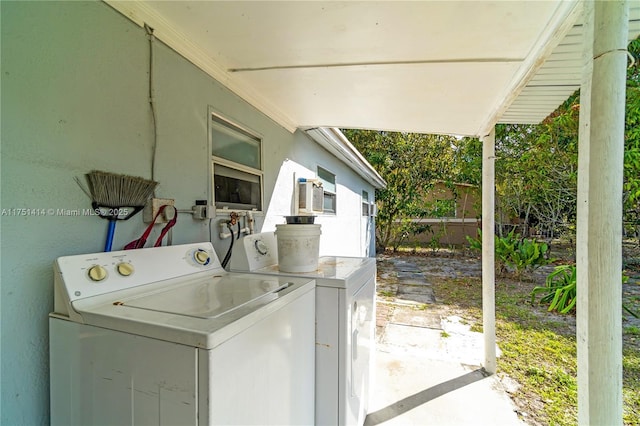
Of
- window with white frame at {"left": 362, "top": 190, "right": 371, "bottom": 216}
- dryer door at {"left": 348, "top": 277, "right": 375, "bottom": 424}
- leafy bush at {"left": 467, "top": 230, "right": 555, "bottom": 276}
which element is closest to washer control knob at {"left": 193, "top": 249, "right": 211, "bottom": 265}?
dryer door at {"left": 348, "top": 277, "right": 375, "bottom": 424}

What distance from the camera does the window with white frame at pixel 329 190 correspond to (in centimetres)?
491

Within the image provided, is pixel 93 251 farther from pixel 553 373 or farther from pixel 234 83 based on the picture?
pixel 553 373

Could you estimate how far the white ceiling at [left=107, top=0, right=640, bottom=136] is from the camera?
4.48 feet

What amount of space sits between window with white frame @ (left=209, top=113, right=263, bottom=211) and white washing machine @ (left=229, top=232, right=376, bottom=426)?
591 millimetres

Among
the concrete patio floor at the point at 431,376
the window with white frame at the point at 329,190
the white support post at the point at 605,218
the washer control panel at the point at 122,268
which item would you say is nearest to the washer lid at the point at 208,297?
the washer control panel at the point at 122,268

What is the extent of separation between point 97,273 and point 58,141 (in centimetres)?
56

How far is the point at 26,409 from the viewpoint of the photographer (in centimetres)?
106

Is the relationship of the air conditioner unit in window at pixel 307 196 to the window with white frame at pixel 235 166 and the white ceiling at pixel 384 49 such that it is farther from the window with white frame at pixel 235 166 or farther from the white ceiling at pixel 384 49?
the white ceiling at pixel 384 49

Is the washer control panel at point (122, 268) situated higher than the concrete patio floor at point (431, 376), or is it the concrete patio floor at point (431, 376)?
the washer control panel at point (122, 268)

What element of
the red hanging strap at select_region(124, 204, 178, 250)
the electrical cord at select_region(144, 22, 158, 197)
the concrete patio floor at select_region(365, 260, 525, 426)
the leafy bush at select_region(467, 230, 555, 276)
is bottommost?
the concrete patio floor at select_region(365, 260, 525, 426)

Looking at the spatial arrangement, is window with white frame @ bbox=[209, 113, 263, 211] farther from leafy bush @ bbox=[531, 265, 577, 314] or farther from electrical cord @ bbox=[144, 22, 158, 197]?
leafy bush @ bbox=[531, 265, 577, 314]

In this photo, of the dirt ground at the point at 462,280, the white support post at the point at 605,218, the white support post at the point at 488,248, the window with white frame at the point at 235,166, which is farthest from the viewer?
the dirt ground at the point at 462,280

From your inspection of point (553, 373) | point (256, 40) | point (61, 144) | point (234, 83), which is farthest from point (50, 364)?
point (553, 373)

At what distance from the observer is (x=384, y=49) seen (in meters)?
1.68
